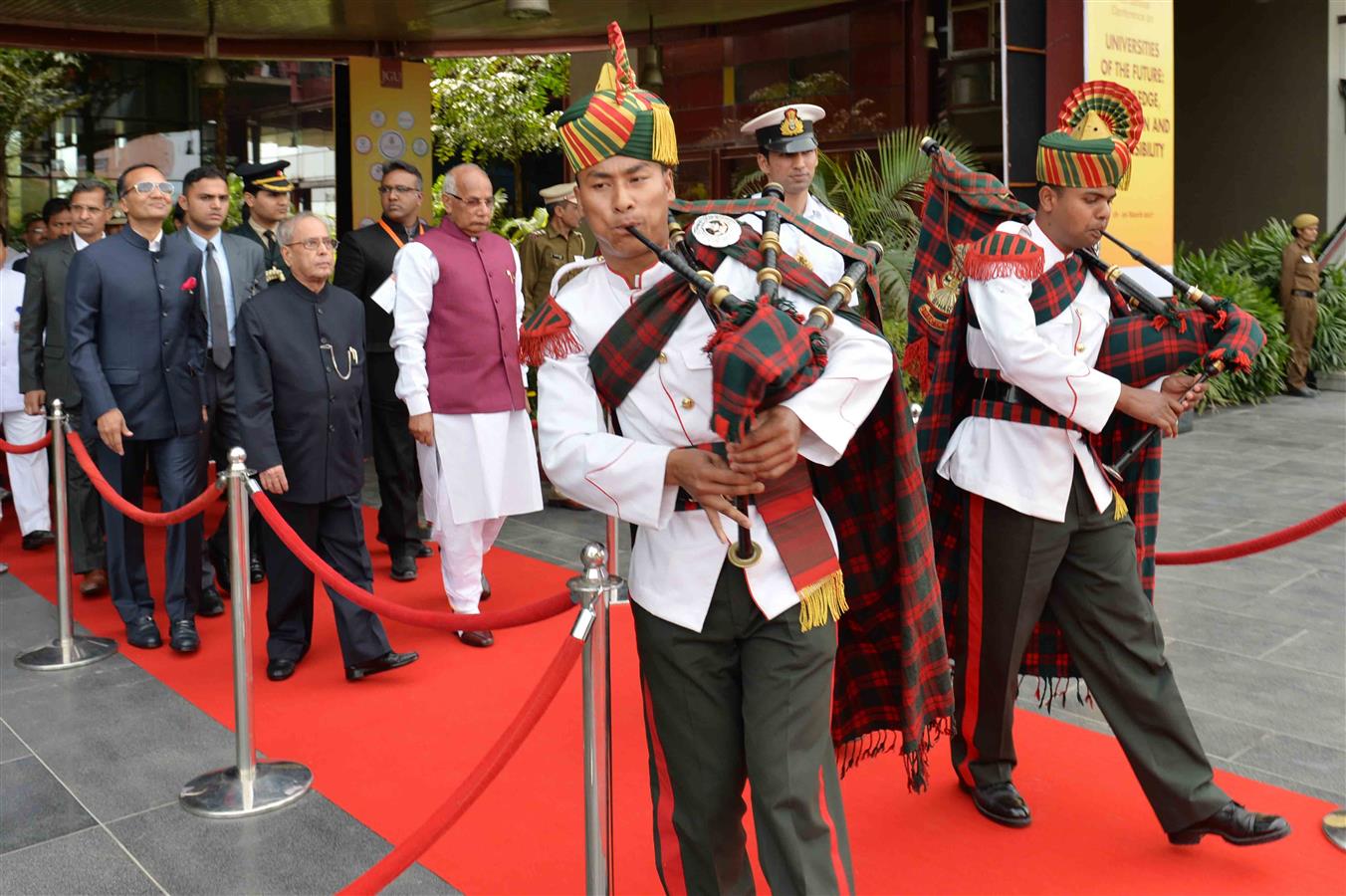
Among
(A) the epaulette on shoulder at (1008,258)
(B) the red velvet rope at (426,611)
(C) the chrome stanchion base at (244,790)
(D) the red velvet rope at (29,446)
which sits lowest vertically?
(C) the chrome stanchion base at (244,790)

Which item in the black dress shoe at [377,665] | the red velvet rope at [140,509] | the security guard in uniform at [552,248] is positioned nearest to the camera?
the red velvet rope at [140,509]

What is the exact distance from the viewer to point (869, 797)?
376 cm

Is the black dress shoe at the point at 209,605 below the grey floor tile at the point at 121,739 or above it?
above

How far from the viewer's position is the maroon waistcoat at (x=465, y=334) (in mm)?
5293

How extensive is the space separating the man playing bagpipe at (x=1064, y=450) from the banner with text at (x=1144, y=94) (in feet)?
21.6

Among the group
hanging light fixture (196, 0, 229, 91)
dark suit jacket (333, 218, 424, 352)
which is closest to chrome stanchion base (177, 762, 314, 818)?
dark suit jacket (333, 218, 424, 352)

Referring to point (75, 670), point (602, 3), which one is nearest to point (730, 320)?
point (75, 670)

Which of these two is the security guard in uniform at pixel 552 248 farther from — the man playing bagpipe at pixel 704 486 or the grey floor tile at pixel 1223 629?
the man playing bagpipe at pixel 704 486

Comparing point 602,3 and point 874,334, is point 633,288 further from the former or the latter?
point 602,3

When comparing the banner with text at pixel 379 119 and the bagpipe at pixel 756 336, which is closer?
the bagpipe at pixel 756 336

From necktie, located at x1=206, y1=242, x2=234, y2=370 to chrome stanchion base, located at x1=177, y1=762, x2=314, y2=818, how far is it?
7.40ft

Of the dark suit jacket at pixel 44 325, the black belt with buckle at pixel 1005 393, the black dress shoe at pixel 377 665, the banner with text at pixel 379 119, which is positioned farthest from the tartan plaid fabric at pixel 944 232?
the banner with text at pixel 379 119

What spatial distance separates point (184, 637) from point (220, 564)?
110 centimetres

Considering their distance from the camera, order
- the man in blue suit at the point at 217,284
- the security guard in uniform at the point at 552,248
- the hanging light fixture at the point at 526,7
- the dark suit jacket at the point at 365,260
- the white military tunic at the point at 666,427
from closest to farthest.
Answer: the white military tunic at the point at 666,427, the man in blue suit at the point at 217,284, the dark suit jacket at the point at 365,260, the security guard in uniform at the point at 552,248, the hanging light fixture at the point at 526,7
